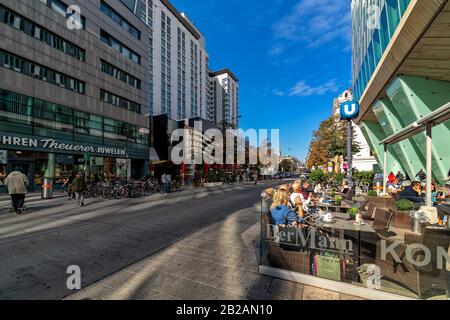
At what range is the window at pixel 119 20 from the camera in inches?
1022

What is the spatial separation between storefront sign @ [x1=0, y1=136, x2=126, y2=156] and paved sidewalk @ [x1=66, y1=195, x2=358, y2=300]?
18.3 meters

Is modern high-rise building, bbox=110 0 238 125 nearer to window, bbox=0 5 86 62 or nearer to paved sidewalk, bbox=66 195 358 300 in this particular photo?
window, bbox=0 5 86 62

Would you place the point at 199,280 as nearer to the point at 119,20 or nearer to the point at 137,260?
the point at 137,260

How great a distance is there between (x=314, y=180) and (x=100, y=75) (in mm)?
24713

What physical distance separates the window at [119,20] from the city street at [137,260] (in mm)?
26808

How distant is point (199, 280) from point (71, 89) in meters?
24.5

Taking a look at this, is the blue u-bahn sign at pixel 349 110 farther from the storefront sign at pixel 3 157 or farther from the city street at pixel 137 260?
the storefront sign at pixel 3 157

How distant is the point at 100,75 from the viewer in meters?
24.9

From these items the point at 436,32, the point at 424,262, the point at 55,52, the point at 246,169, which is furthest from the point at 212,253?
the point at 246,169

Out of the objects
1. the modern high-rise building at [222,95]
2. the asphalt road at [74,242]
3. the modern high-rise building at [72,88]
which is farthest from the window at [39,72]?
the modern high-rise building at [222,95]

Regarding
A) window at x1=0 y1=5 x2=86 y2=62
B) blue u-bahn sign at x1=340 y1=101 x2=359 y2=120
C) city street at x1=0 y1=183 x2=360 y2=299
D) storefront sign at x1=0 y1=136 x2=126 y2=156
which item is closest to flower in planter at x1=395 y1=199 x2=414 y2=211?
city street at x1=0 y1=183 x2=360 y2=299

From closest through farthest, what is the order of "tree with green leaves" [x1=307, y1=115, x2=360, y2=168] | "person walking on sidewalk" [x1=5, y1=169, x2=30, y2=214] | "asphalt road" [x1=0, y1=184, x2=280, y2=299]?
1. "asphalt road" [x1=0, y1=184, x2=280, y2=299]
2. "person walking on sidewalk" [x1=5, y1=169, x2=30, y2=214]
3. "tree with green leaves" [x1=307, y1=115, x2=360, y2=168]

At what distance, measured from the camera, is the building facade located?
1706 centimetres

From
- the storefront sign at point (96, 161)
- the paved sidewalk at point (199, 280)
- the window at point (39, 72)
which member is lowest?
the paved sidewalk at point (199, 280)
